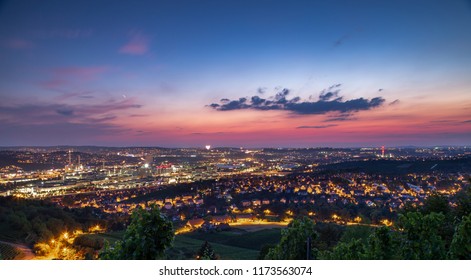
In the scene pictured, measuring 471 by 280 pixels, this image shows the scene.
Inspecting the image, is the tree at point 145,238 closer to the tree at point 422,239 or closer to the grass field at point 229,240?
the tree at point 422,239

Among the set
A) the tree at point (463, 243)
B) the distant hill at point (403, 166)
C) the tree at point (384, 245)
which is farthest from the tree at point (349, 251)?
the distant hill at point (403, 166)

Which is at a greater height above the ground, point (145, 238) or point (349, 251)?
point (145, 238)

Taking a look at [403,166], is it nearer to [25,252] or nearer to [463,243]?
[463,243]

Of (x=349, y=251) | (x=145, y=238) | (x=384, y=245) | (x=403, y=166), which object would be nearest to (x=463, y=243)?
(x=384, y=245)

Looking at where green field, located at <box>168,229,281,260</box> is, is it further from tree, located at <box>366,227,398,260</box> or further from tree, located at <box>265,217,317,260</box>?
tree, located at <box>366,227,398,260</box>

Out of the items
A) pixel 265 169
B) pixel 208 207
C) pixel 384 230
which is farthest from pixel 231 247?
pixel 265 169

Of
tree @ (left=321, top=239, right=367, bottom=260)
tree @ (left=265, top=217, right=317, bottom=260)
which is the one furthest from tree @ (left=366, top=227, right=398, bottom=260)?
tree @ (left=265, top=217, right=317, bottom=260)
